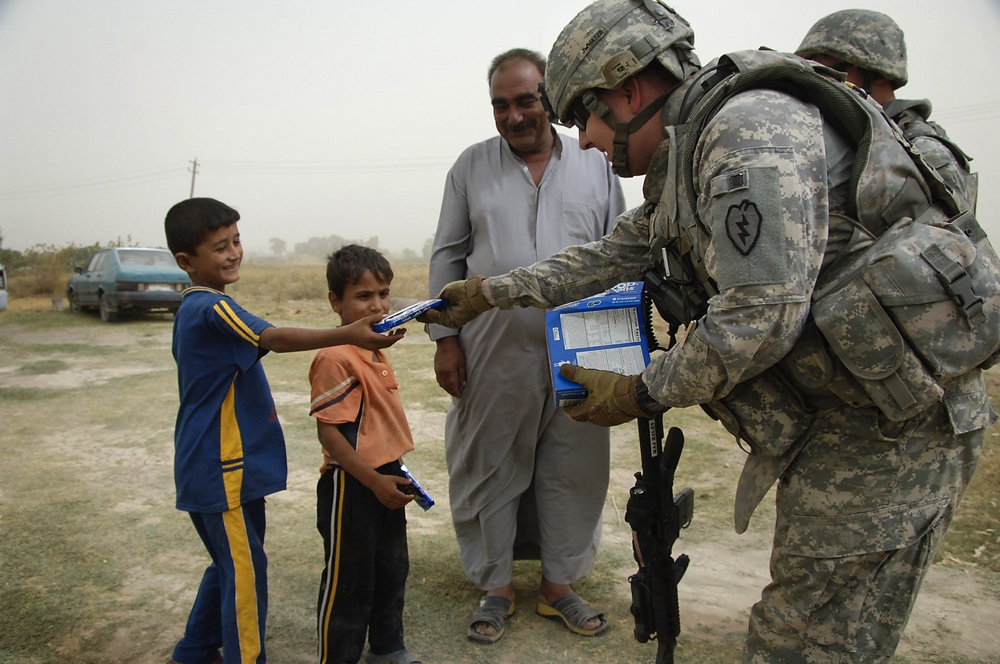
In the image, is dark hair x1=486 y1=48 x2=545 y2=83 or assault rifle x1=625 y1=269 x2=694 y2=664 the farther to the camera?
dark hair x1=486 y1=48 x2=545 y2=83

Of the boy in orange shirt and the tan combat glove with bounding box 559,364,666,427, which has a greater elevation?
the tan combat glove with bounding box 559,364,666,427

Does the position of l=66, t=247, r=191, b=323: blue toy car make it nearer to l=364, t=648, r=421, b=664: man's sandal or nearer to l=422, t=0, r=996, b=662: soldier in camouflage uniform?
l=364, t=648, r=421, b=664: man's sandal

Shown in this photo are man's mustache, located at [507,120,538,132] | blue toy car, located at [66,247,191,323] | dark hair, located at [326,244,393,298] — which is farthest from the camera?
blue toy car, located at [66,247,191,323]

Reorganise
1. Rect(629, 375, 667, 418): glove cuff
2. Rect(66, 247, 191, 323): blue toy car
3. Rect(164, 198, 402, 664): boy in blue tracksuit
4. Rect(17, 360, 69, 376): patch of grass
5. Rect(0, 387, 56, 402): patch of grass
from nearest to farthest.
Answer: Rect(629, 375, 667, 418): glove cuff → Rect(164, 198, 402, 664): boy in blue tracksuit → Rect(0, 387, 56, 402): patch of grass → Rect(17, 360, 69, 376): patch of grass → Rect(66, 247, 191, 323): blue toy car

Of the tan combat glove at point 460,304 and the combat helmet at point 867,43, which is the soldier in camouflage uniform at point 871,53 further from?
the tan combat glove at point 460,304

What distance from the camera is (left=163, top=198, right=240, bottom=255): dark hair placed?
93.9 inches

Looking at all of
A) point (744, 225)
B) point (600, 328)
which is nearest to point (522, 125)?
point (600, 328)

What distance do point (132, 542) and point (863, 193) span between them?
3668 millimetres

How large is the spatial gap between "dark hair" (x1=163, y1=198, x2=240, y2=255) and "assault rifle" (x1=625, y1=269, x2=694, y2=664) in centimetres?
139

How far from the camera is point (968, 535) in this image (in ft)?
12.7

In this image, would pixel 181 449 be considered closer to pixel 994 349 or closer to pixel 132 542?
pixel 132 542

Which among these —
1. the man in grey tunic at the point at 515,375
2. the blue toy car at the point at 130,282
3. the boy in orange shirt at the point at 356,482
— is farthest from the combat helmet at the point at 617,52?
the blue toy car at the point at 130,282

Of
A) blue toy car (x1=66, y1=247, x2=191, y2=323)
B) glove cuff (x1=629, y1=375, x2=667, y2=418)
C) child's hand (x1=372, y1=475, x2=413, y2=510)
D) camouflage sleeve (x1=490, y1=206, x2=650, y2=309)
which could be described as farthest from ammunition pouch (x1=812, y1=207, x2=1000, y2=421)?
blue toy car (x1=66, y1=247, x2=191, y2=323)

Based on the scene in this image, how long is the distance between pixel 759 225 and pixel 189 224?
5.72 ft
